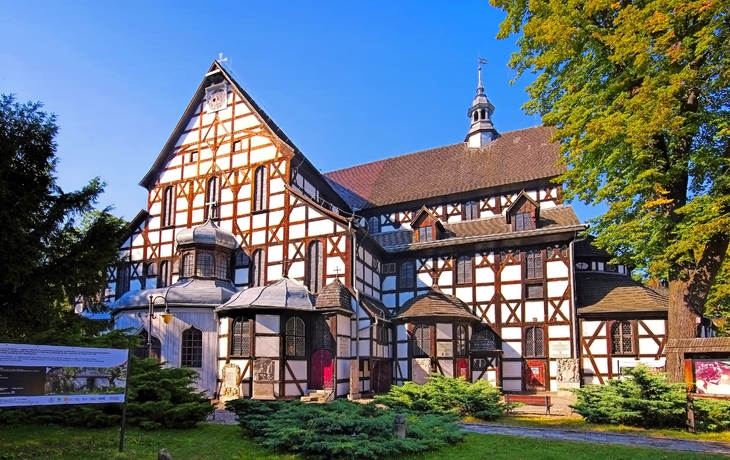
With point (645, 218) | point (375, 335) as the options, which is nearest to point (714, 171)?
point (645, 218)

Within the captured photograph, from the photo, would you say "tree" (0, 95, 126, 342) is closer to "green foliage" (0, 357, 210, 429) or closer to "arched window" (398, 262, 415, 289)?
"green foliage" (0, 357, 210, 429)

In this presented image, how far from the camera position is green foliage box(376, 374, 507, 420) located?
16547mm

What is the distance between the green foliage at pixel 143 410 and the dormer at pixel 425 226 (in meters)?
16.5

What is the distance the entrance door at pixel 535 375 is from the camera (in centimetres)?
2536

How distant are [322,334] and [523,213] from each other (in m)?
11.2

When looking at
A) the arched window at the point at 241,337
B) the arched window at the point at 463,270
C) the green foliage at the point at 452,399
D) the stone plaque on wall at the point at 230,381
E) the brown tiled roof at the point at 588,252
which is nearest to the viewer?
the green foliage at the point at 452,399

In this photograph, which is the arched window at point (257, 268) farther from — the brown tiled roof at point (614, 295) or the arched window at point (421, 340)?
the brown tiled roof at point (614, 295)

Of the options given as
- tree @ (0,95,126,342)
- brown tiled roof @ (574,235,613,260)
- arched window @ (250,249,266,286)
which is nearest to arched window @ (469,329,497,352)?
brown tiled roof @ (574,235,613,260)

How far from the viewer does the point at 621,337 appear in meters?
24.3

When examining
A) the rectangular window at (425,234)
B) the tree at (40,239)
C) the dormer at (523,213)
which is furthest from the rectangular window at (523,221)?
the tree at (40,239)

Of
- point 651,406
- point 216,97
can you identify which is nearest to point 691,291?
point 651,406

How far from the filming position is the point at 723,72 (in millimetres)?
14250

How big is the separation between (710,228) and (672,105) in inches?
129

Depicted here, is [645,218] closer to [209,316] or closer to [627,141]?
[627,141]
